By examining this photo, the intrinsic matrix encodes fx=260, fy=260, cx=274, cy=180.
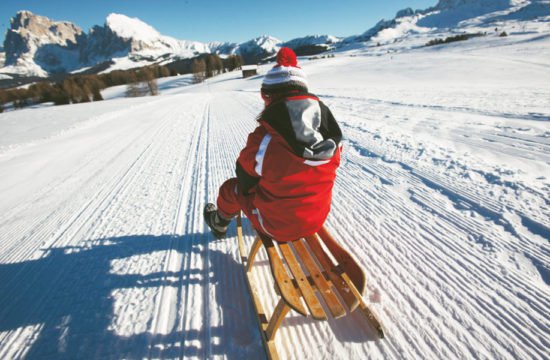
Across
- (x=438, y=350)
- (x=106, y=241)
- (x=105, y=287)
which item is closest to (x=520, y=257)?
(x=438, y=350)

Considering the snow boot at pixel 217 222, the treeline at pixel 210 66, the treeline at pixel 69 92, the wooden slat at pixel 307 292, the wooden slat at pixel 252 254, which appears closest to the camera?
the wooden slat at pixel 307 292

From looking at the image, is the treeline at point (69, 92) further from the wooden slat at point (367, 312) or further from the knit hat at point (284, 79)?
the wooden slat at point (367, 312)

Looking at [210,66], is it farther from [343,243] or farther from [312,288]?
[312,288]

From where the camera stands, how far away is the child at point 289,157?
148 cm

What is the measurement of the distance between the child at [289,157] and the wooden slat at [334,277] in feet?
0.60

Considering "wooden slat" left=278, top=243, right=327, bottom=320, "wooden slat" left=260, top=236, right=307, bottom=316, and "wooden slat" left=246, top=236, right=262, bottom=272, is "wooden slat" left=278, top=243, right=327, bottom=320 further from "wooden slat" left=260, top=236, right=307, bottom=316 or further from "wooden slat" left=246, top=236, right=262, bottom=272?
"wooden slat" left=246, top=236, right=262, bottom=272

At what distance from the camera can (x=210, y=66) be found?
73.4m

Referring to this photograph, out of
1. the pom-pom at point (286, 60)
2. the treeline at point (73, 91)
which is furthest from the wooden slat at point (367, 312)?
the treeline at point (73, 91)

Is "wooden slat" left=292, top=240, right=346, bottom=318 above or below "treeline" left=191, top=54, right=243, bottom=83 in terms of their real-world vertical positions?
below

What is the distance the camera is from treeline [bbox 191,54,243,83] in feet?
210

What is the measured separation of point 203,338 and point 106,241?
189 cm

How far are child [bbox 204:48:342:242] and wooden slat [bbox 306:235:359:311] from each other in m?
0.18

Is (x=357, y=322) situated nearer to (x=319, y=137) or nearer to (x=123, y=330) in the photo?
(x=319, y=137)

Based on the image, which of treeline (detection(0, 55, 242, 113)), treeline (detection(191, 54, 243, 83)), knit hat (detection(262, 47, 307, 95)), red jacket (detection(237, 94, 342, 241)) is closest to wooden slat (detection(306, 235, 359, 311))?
red jacket (detection(237, 94, 342, 241))
